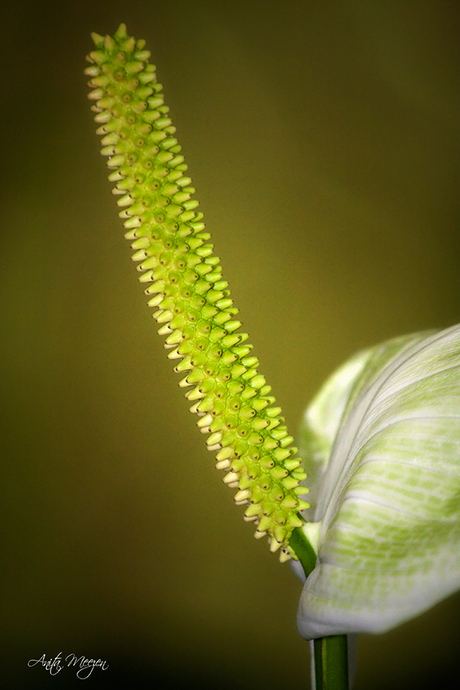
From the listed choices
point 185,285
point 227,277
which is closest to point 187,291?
point 185,285

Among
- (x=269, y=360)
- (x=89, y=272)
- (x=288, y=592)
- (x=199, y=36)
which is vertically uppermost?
(x=199, y=36)

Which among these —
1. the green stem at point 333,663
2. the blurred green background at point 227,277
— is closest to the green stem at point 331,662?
the green stem at point 333,663

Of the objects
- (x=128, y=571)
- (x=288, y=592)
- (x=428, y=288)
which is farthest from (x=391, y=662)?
(x=428, y=288)

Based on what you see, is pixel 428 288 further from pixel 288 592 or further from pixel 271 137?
pixel 288 592

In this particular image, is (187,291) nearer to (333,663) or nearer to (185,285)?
(185,285)

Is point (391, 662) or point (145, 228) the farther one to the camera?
point (391, 662)

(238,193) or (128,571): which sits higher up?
(238,193)

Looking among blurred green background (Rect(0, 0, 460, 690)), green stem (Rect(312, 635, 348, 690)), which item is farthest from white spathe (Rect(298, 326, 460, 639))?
blurred green background (Rect(0, 0, 460, 690))

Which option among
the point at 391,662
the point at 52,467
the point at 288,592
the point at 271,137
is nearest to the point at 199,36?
the point at 271,137
